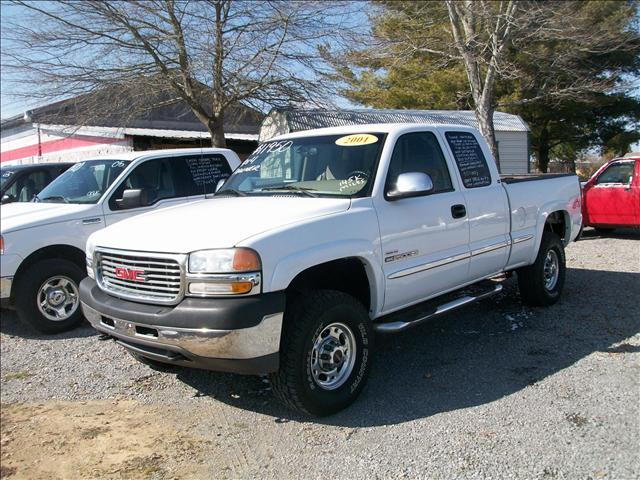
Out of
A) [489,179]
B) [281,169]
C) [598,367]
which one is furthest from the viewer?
[489,179]

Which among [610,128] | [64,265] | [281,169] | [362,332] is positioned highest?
[610,128]

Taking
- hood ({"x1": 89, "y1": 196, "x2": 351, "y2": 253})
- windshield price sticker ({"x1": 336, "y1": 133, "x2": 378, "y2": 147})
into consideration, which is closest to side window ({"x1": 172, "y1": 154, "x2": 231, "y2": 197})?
hood ({"x1": 89, "y1": 196, "x2": 351, "y2": 253})

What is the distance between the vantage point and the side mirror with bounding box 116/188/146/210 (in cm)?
623

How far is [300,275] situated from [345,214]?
1.73 feet

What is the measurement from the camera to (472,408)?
12.8ft

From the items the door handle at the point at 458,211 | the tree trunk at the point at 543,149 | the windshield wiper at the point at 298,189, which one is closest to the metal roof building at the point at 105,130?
the windshield wiper at the point at 298,189

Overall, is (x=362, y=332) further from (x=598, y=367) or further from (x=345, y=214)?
(x=598, y=367)

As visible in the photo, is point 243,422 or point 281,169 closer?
point 243,422

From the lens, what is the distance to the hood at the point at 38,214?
5770mm

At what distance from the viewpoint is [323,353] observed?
3852 mm

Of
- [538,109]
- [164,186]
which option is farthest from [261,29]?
[538,109]

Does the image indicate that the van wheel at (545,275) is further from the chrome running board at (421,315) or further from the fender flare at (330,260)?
the fender flare at (330,260)

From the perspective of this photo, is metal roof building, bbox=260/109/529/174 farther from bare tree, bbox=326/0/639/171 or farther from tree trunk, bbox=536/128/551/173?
tree trunk, bbox=536/128/551/173

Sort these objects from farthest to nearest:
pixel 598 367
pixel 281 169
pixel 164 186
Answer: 1. pixel 164 186
2. pixel 281 169
3. pixel 598 367
